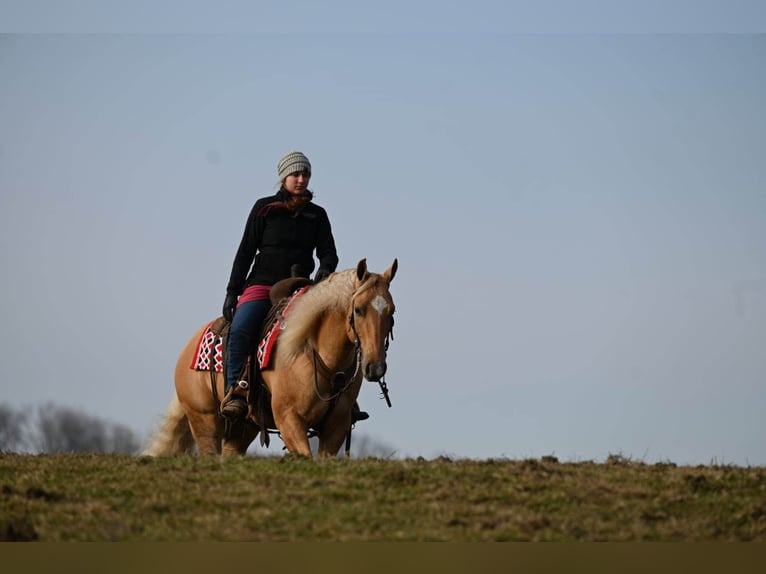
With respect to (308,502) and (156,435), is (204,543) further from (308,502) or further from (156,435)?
(156,435)

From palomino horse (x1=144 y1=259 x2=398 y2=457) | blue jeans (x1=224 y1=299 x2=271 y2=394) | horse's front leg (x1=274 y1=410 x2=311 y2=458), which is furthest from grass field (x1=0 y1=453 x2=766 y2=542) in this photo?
blue jeans (x1=224 y1=299 x2=271 y2=394)

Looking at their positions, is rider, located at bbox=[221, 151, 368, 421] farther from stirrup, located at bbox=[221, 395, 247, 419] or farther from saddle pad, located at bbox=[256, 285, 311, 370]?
saddle pad, located at bbox=[256, 285, 311, 370]

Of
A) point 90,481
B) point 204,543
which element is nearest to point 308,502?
point 204,543

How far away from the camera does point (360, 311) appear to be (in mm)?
14297

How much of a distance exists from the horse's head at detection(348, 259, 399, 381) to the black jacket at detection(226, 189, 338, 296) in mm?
1528

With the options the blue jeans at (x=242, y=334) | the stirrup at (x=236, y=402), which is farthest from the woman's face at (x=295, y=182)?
the stirrup at (x=236, y=402)

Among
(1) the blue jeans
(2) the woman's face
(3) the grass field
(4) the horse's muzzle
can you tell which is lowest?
(3) the grass field

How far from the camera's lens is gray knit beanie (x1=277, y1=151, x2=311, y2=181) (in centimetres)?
1580

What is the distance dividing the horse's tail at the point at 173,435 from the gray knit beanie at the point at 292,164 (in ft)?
10.7

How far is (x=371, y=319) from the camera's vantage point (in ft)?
46.5

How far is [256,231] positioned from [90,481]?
440 cm

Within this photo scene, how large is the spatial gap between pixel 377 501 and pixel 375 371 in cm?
292

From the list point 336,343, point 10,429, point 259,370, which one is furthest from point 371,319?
point 10,429

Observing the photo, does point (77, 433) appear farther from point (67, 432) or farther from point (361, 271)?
point (361, 271)
